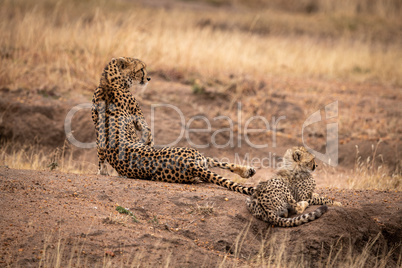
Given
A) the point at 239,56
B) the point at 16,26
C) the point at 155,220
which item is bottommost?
the point at 155,220

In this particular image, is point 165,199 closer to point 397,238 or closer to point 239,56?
point 397,238

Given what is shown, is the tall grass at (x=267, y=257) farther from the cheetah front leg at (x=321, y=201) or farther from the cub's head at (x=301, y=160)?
the cub's head at (x=301, y=160)

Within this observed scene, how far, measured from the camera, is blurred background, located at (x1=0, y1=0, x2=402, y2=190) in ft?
29.0

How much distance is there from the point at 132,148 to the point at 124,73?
108cm

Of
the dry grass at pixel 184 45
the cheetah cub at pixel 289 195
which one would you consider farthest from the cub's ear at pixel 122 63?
the dry grass at pixel 184 45

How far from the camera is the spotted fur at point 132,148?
20.0ft

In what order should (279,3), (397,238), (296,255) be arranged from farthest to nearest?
(279,3) < (397,238) < (296,255)

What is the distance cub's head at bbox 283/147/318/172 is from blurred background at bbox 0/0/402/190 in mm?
1808

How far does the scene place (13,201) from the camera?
5059 mm

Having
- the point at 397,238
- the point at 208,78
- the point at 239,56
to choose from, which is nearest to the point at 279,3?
the point at 239,56

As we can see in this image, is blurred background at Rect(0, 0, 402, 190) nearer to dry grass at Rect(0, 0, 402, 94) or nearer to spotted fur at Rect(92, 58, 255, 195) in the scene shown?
dry grass at Rect(0, 0, 402, 94)

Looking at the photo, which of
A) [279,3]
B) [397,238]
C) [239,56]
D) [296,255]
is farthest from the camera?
[279,3]

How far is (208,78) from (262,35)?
7266 millimetres

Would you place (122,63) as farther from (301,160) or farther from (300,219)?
(300,219)
